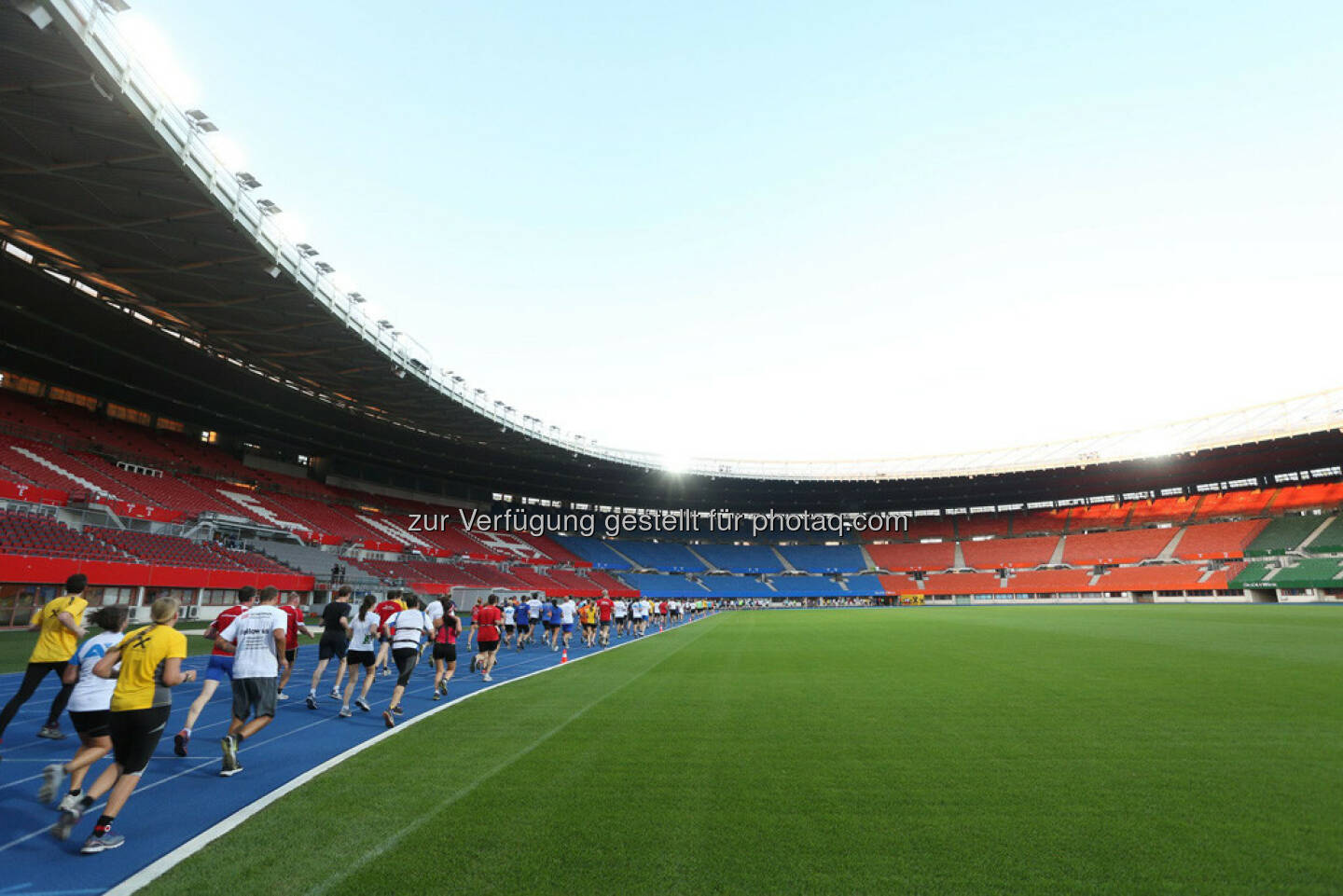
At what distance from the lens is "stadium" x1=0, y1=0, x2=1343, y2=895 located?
4176 millimetres

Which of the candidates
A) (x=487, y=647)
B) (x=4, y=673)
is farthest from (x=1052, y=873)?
(x=4, y=673)

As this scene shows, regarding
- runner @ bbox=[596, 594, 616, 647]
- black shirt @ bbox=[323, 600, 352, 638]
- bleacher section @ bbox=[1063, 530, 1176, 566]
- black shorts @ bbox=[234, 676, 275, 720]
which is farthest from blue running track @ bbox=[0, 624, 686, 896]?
bleacher section @ bbox=[1063, 530, 1176, 566]

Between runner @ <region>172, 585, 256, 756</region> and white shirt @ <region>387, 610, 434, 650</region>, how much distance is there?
2.12 m

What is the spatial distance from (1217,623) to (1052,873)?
2601 cm

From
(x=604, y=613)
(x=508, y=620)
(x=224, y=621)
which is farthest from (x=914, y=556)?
(x=224, y=621)

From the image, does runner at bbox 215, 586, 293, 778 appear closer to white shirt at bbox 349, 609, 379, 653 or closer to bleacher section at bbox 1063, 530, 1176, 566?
white shirt at bbox 349, 609, 379, 653

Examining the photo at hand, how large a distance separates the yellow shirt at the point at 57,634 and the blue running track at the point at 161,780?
109cm

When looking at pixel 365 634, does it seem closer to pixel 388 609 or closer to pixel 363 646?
pixel 363 646

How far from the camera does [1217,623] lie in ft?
75.5

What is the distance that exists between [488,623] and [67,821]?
28.1ft

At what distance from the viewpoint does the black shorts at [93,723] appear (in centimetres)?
510

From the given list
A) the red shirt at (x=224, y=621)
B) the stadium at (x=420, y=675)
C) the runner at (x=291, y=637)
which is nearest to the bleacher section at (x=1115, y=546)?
the stadium at (x=420, y=675)

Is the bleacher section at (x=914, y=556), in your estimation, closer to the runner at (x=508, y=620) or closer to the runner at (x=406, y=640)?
the runner at (x=508, y=620)

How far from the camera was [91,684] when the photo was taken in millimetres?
5242
